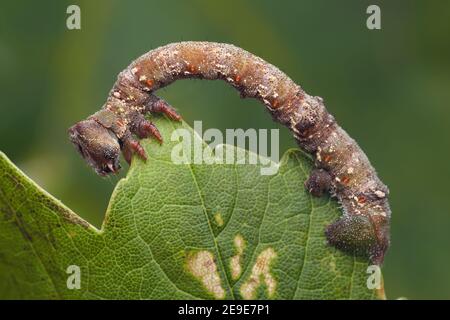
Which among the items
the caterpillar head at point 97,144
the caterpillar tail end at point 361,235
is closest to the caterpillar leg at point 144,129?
the caterpillar head at point 97,144

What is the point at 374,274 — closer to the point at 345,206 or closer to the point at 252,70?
the point at 345,206

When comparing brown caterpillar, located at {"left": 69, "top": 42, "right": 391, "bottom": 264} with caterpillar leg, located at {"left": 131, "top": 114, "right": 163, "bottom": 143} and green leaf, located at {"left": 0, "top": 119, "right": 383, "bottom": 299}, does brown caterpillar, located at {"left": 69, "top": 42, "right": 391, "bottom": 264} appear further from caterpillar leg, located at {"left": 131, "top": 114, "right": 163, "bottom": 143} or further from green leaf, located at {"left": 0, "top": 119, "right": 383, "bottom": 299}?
green leaf, located at {"left": 0, "top": 119, "right": 383, "bottom": 299}

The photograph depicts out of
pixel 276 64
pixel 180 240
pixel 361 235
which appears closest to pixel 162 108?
pixel 180 240

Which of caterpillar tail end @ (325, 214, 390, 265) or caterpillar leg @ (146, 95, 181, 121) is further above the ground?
caterpillar leg @ (146, 95, 181, 121)

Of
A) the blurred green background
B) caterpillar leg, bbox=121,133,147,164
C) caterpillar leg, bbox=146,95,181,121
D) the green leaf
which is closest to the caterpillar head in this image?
caterpillar leg, bbox=121,133,147,164
